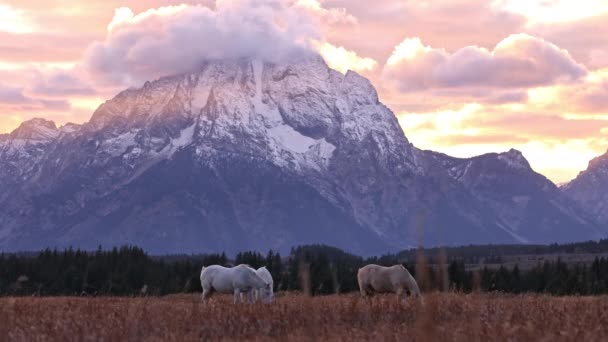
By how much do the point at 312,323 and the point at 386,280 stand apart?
2140 centimetres

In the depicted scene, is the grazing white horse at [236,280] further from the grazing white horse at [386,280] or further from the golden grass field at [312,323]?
the golden grass field at [312,323]

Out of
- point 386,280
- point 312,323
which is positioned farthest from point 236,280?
point 312,323

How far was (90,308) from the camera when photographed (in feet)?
66.2

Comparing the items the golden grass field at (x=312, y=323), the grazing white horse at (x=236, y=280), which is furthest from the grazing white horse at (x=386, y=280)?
the golden grass field at (x=312, y=323)

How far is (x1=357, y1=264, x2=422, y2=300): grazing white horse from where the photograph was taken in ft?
118

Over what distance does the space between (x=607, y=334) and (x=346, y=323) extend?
5.08m

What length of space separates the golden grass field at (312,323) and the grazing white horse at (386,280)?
49.5ft

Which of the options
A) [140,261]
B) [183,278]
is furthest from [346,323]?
[140,261]

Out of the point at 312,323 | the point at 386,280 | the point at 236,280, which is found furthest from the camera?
the point at 236,280

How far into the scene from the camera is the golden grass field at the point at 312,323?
1382cm

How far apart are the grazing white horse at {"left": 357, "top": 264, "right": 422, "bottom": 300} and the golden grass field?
1509 centimetres

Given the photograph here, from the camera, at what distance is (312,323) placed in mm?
15336

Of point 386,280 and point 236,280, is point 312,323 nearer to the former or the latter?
point 386,280

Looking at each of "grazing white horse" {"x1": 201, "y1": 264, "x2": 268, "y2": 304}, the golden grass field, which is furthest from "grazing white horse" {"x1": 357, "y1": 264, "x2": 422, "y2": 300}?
the golden grass field
